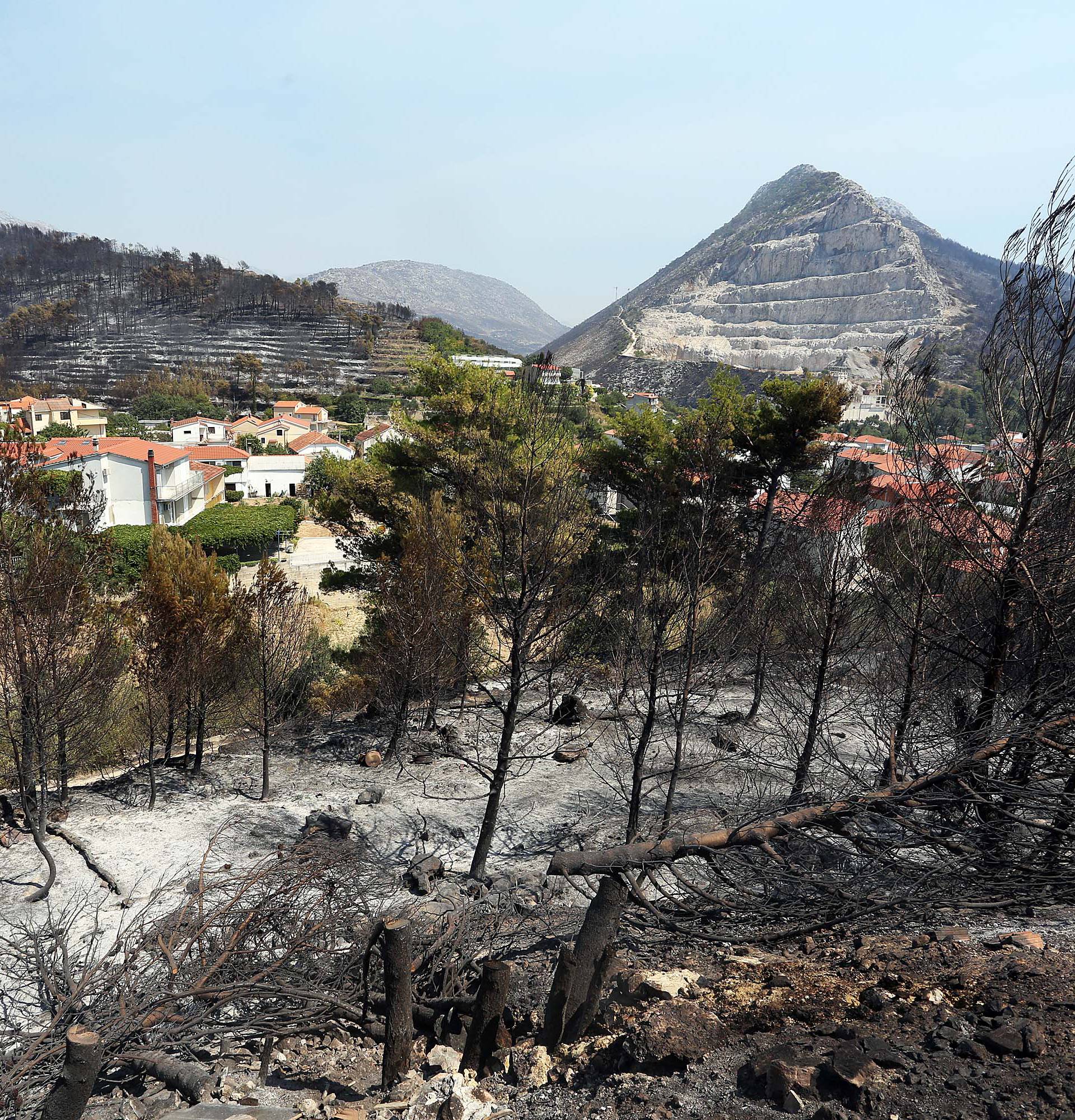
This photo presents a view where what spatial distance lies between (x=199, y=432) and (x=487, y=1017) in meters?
63.1

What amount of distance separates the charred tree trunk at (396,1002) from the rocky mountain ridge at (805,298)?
103 meters

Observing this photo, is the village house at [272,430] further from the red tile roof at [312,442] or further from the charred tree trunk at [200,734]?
the charred tree trunk at [200,734]

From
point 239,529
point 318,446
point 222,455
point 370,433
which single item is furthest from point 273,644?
point 370,433

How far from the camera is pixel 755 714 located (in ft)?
51.6

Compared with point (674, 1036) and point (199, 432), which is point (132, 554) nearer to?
point (199, 432)

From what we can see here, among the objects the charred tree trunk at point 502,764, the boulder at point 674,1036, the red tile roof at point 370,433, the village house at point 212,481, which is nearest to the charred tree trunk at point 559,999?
the boulder at point 674,1036

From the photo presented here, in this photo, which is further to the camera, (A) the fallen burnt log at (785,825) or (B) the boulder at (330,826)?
(B) the boulder at (330,826)

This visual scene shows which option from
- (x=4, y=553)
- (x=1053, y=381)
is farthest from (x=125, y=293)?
(x=1053, y=381)

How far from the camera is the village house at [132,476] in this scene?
116ft

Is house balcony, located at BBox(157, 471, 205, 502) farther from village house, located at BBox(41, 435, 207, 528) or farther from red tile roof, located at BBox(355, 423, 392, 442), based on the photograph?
red tile roof, located at BBox(355, 423, 392, 442)

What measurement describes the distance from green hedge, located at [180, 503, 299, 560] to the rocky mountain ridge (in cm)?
7488

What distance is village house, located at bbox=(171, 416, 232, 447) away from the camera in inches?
2299

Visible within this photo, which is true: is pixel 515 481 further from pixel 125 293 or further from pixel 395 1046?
pixel 125 293

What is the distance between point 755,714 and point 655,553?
679 cm
